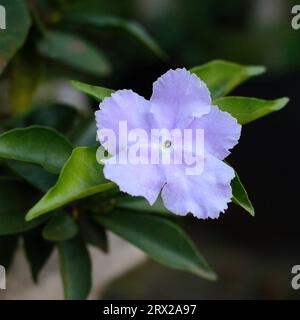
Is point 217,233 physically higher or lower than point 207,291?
higher

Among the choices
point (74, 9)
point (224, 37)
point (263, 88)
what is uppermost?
point (224, 37)

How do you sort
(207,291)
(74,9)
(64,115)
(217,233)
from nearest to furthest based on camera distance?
(64,115) → (74,9) → (207,291) → (217,233)

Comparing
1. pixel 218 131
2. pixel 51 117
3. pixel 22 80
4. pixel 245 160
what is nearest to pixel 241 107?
pixel 218 131

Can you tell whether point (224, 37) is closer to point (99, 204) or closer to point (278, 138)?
point (278, 138)

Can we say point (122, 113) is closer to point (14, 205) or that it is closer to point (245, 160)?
point (14, 205)

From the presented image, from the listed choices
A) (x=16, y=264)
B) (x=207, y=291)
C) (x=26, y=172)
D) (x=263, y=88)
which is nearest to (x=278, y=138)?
(x=263, y=88)

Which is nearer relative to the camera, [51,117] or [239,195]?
[239,195]

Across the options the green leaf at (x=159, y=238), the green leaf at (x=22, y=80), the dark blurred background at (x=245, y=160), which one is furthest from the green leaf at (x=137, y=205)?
the dark blurred background at (x=245, y=160)
